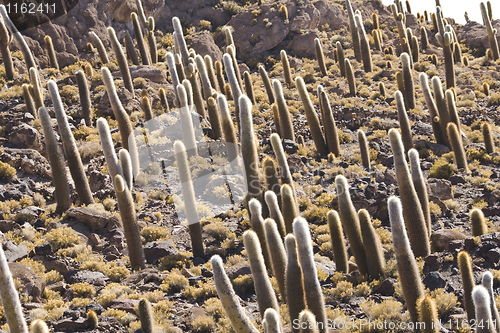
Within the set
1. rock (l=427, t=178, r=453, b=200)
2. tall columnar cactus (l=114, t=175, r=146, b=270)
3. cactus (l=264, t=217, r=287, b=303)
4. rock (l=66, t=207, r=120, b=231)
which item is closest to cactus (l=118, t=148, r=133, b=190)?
tall columnar cactus (l=114, t=175, r=146, b=270)

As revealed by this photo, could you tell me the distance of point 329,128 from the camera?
17406mm

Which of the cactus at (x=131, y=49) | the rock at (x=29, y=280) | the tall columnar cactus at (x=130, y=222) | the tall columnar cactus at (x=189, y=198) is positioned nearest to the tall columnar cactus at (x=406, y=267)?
the tall columnar cactus at (x=189, y=198)

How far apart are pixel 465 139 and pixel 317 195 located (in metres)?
6.86

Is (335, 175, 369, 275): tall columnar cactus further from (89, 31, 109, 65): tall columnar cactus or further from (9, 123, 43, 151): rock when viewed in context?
(89, 31, 109, 65): tall columnar cactus

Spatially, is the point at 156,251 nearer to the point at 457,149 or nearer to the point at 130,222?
the point at 130,222

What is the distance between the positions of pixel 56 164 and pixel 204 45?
18.0 meters

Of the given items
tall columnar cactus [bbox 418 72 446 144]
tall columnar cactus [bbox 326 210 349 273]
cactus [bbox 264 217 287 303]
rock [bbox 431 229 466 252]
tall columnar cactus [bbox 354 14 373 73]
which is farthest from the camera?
tall columnar cactus [bbox 354 14 373 73]

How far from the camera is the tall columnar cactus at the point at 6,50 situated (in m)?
20.5

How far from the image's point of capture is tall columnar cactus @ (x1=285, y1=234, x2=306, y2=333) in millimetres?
7711

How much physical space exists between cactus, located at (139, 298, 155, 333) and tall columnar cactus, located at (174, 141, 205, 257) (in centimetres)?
371

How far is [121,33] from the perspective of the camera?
30.8 metres

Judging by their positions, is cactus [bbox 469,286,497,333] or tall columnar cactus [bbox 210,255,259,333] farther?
tall columnar cactus [bbox 210,255,259,333]

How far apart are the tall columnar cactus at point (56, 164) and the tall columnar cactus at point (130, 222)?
3.36 meters

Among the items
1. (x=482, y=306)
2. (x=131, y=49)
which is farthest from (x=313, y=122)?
(x=482, y=306)
